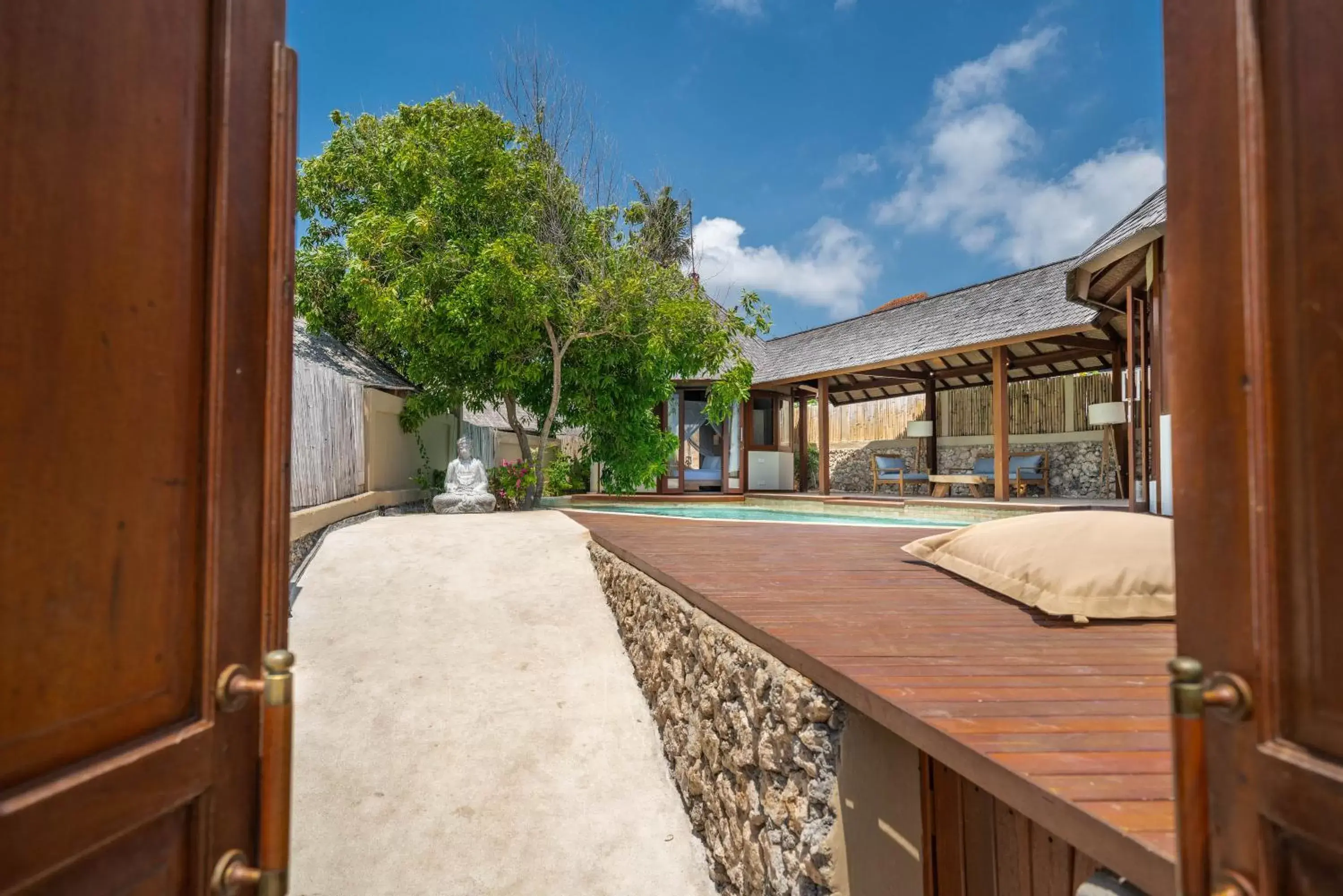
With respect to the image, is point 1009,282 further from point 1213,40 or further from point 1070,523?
point 1213,40

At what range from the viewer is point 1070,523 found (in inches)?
126

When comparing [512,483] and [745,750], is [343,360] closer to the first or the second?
[512,483]

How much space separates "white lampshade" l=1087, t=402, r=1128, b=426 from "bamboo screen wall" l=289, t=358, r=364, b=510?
10539 millimetres

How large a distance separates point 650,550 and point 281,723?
171 inches

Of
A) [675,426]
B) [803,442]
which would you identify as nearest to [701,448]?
[675,426]

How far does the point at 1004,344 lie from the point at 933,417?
181 inches

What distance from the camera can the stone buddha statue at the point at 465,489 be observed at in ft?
31.8

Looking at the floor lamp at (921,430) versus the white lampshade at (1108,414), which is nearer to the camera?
the white lampshade at (1108,414)

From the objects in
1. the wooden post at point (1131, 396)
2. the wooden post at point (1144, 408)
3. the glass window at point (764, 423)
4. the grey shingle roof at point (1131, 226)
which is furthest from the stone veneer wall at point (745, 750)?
the glass window at point (764, 423)

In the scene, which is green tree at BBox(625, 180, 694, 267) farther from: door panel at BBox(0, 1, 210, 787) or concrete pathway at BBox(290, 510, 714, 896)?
door panel at BBox(0, 1, 210, 787)

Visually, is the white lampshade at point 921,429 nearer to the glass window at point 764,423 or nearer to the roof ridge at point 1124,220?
the glass window at point 764,423

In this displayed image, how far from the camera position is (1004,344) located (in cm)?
1011

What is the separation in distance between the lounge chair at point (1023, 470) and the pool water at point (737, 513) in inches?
104

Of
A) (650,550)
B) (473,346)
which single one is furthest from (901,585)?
(473,346)
